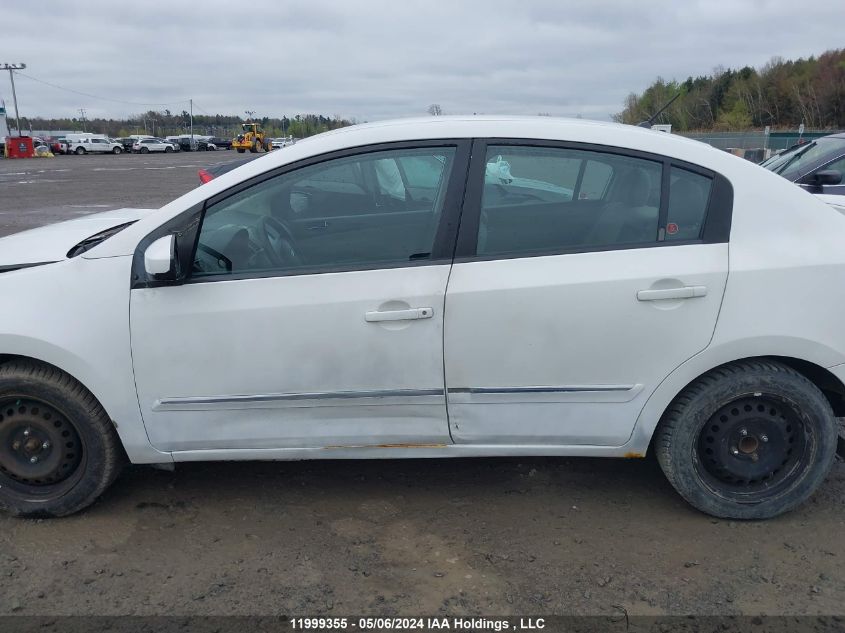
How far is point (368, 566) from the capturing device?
9.53ft

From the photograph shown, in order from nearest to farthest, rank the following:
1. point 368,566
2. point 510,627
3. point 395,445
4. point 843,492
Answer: point 510,627, point 368,566, point 395,445, point 843,492

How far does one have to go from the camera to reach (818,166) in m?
7.99

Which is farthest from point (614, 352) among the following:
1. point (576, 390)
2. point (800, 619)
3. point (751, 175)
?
point (800, 619)

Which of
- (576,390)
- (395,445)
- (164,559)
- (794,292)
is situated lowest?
(164,559)

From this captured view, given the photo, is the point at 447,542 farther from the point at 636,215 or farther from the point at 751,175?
the point at 751,175

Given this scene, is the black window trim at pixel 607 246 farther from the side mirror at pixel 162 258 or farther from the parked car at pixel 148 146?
the parked car at pixel 148 146

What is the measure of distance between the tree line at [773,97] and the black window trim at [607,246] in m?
50.9

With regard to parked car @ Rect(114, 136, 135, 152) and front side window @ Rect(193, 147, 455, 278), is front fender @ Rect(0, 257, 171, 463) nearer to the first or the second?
front side window @ Rect(193, 147, 455, 278)

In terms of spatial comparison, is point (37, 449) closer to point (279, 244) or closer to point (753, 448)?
point (279, 244)

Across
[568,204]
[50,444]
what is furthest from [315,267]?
[50,444]

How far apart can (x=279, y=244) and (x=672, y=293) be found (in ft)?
5.34

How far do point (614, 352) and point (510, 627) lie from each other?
1133 mm

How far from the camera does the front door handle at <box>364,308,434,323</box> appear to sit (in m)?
2.90

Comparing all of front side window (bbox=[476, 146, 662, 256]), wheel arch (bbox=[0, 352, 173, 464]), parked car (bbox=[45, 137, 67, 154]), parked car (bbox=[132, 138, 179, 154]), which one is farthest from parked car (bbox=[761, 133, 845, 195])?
parked car (bbox=[132, 138, 179, 154])
